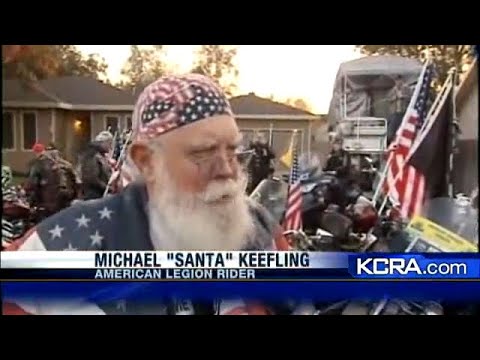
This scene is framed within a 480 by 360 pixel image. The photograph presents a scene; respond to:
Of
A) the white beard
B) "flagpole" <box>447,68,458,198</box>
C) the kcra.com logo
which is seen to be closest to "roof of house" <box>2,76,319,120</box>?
the white beard

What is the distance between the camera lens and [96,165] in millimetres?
6160

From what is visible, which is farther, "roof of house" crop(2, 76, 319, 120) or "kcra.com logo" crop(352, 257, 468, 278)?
"kcra.com logo" crop(352, 257, 468, 278)

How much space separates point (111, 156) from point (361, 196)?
5.44 feet

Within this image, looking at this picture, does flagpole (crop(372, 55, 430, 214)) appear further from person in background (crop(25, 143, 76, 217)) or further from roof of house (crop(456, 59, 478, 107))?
person in background (crop(25, 143, 76, 217))

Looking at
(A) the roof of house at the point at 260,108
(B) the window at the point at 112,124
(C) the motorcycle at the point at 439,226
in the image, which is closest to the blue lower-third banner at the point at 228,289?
(C) the motorcycle at the point at 439,226

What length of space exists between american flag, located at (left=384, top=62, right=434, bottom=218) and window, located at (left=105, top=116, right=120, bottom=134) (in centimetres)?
180

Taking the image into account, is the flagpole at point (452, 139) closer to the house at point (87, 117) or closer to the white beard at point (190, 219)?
the house at point (87, 117)

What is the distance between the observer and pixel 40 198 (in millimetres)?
6188

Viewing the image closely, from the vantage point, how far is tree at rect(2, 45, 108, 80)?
6.15 m

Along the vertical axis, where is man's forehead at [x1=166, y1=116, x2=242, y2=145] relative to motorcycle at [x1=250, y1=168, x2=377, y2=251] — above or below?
above
